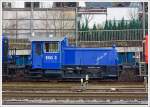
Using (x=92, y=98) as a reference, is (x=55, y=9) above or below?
above

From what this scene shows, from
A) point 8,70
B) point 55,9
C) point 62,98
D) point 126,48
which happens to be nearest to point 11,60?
point 8,70

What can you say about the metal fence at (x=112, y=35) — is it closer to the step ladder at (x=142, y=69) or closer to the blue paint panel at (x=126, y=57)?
the blue paint panel at (x=126, y=57)

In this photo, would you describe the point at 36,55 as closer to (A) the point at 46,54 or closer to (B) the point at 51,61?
(A) the point at 46,54

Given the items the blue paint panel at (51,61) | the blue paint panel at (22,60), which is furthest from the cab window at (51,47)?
the blue paint panel at (22,60)

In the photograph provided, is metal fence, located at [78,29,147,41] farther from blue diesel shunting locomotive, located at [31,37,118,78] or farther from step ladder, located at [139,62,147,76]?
step ladder, located at [139,62,147,76]

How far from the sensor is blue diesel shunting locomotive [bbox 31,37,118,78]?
46.2 feet

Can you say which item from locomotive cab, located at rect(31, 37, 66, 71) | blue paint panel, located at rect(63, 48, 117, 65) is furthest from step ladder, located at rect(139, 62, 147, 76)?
locomotive cab, located at rect(31, 37, 66, 71)

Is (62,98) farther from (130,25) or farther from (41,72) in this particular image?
(130,25)

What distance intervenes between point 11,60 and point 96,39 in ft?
17.2

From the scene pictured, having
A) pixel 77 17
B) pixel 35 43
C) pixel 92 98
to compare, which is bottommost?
pixel 92 98

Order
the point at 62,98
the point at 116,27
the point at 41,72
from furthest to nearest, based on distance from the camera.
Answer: the point at 116,27 → the point at 41,72 → the point at 62,98

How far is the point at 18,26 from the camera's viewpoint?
22734 mm

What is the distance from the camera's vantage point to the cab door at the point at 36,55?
14.2 meters

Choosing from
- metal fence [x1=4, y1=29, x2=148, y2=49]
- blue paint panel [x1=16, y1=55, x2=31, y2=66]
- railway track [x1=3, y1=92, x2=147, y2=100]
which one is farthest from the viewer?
metal fence [x1=4, y1=29, x2=148, y2=49]
